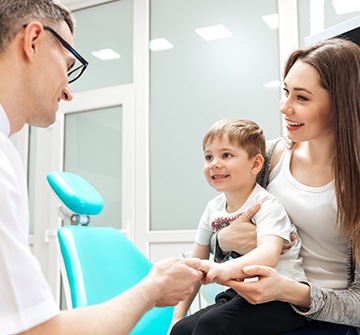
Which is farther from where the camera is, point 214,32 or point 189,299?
point 214,32

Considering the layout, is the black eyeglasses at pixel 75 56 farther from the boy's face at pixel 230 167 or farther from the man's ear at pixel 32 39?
the boy's face at pixel 230 167

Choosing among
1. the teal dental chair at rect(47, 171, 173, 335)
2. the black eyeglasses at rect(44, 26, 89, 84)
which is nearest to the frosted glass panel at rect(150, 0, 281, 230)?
the teal dental chair at rect(47, 171, 173, 335)

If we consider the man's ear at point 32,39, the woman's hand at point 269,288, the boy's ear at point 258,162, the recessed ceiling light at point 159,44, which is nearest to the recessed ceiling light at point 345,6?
the recessed ceiling light at point 159,44

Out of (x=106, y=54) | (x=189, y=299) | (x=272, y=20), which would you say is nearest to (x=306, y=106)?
(x=189, y=299)

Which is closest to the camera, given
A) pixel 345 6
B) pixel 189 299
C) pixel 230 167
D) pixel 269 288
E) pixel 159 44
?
pixel 269 288

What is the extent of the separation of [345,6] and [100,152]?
242 cm

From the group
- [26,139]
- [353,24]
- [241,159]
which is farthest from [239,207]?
[26,139]

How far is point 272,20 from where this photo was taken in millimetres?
4184

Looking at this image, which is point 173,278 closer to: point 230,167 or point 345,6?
point 230,167

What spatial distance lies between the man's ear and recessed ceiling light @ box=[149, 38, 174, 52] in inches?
139

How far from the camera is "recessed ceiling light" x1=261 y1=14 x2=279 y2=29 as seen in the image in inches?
164

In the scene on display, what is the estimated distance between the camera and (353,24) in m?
1.72

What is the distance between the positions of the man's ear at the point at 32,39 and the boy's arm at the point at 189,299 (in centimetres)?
83

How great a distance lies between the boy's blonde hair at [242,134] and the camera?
5.09 feet
